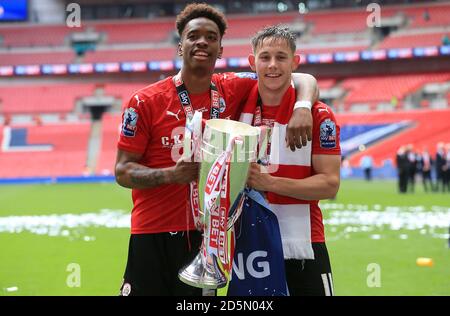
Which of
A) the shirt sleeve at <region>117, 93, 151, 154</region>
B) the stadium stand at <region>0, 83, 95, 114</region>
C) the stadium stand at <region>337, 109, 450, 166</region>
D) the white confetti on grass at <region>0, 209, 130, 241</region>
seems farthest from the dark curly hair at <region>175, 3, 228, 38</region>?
the stadium stand at <region>0, 83, 95, 114</region>

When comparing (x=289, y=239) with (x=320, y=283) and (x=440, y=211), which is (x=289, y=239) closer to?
(x=320, y=283)

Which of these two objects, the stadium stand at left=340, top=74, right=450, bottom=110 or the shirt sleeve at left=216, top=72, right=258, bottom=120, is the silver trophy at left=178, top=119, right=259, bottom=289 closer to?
the shirt sleeve at left=216, top=72, right=258, bottom=120

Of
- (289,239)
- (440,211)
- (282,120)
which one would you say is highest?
(282,120)

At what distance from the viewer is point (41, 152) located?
3462cm

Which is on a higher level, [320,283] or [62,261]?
[320,283]

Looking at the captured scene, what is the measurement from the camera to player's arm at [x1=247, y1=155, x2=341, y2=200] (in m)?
2.98

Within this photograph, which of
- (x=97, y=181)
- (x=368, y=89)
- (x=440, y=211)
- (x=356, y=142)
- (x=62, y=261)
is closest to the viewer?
(x=62, y=261)

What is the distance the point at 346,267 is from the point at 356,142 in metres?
25.4

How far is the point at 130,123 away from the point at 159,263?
2.67 ft

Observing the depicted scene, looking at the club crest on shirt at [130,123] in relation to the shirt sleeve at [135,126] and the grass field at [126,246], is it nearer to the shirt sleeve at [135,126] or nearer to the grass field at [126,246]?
the shirt sleeve at [135,126]

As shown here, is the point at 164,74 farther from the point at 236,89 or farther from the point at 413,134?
the point at 236,89

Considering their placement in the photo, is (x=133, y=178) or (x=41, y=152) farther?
(x=41, y=152)

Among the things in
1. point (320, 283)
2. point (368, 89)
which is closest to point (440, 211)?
point (320, 283)

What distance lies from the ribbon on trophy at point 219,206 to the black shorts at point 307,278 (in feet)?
1.76
